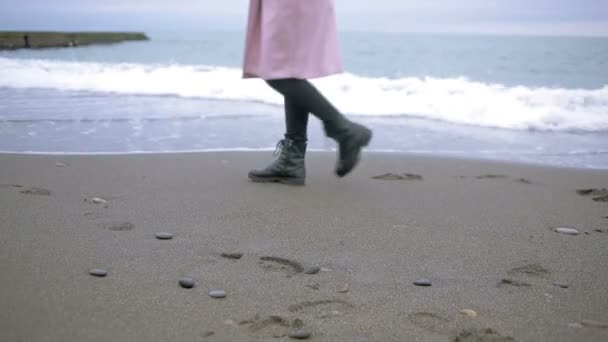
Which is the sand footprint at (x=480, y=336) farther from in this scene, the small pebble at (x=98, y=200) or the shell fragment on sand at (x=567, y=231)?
the small pebble at (x=98, y=200)

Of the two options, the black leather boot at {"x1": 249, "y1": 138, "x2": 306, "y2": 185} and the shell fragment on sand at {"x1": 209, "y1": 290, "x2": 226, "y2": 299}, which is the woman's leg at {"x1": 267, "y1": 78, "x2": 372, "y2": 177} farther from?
the shell fragment on sand at {"x1": 209, "y1": 290, "x2": 226, "y2": 299}

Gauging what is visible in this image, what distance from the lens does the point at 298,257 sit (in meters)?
2.11

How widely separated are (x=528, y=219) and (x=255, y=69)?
4.76 feet

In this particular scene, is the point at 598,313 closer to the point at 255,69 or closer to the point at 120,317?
the point at 120,317

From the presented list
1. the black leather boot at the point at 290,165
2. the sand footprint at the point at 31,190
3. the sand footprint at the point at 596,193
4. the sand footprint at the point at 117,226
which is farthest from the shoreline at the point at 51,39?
the sand footprint at the point at 596,193

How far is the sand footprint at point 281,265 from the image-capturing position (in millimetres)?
1986

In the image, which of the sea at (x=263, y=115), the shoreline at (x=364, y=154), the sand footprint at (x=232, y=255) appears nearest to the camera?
the sand footprint at (x=232, y=255)

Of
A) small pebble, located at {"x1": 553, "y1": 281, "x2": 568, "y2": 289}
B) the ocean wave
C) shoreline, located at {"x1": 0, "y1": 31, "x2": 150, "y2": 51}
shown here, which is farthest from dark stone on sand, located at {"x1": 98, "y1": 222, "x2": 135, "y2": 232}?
shoreline, located at {"x1": 0, "y1": 31, "x2": 150, "y2": 51}

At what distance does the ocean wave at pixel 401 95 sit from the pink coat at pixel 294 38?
3492 millimetres

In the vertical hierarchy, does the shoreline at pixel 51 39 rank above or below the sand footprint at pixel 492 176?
below

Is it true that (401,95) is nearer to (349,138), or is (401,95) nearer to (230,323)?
(349,138)

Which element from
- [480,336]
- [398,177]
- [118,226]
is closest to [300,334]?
[480,336]

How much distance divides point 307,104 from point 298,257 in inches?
44.0

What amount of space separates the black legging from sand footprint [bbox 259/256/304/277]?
114cm
